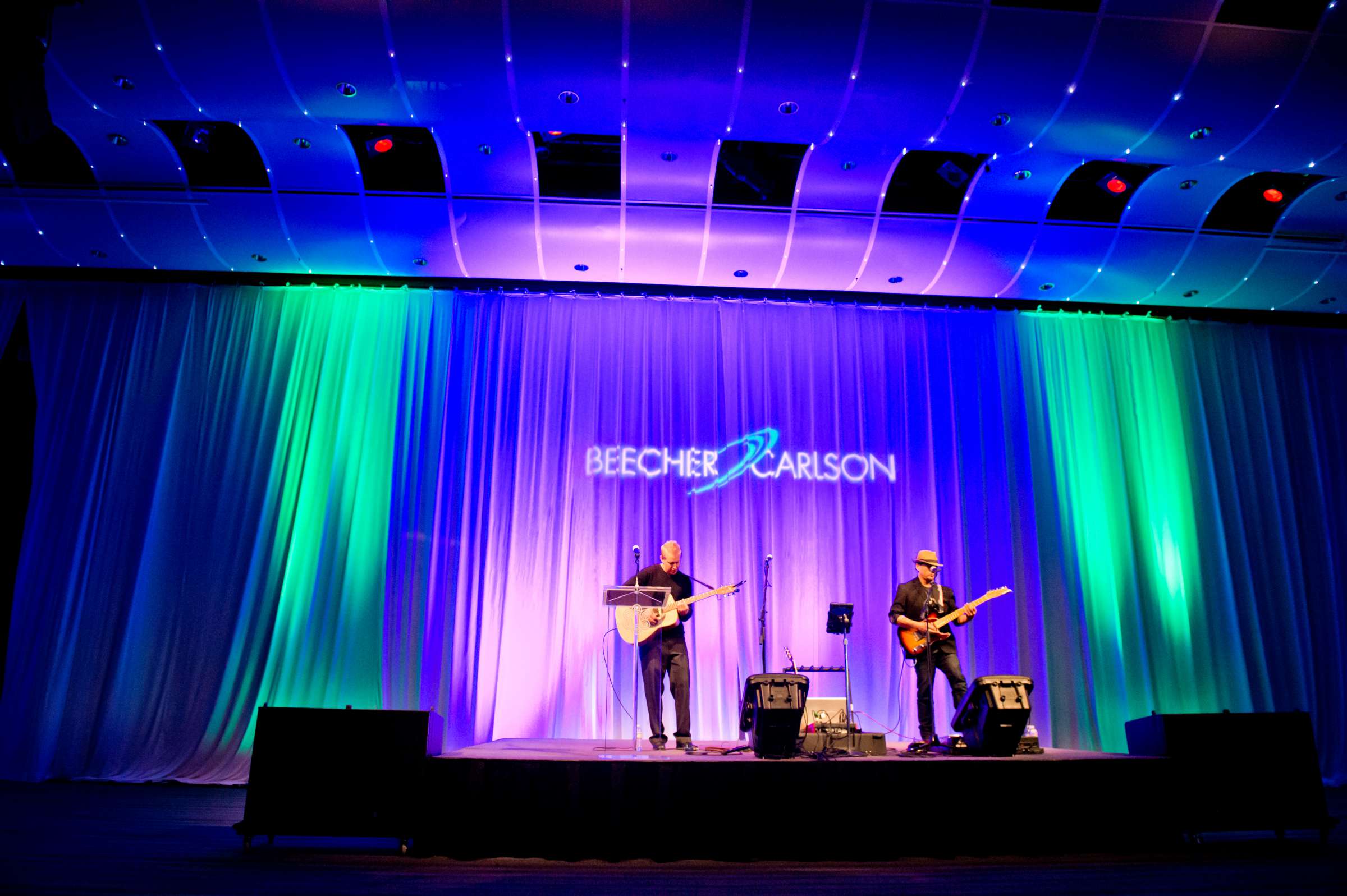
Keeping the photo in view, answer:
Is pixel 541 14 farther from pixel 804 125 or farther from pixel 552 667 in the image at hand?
pixel 552 667

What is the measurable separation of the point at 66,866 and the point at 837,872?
4.06 meters

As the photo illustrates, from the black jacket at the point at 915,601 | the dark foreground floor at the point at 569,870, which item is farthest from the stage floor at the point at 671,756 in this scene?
the black jacket at the point at 915,601

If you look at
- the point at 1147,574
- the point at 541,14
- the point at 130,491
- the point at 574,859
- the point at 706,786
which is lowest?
the point at 574,859

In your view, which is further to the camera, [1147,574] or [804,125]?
[1147,574]

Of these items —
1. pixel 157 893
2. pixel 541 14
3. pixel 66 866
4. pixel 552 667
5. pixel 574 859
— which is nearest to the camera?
pixel 157 893

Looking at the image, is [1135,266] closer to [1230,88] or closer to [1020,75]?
[1230,88]

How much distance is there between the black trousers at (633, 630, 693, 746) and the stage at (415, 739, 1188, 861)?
197cm

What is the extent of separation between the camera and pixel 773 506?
934 centimetres

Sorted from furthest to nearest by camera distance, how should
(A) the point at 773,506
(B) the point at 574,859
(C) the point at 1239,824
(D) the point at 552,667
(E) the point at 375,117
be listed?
(A) the point at 773,506 → (D) the point at 552,667 → (E) the point at 375,117 → (C) the point at 1239,824 → (B) the point at 574,859

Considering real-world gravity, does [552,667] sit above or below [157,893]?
above

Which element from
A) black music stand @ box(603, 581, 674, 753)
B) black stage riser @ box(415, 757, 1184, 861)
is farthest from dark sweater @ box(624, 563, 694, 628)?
black stage riser @ box(415, 757, 1184, 861)

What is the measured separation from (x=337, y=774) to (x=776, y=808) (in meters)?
2.71

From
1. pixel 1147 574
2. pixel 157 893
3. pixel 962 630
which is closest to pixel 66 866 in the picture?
pixel 157 893

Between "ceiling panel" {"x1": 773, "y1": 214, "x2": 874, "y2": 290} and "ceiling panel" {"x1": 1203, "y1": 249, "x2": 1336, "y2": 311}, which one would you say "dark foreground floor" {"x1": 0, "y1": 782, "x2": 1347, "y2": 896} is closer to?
"ceiling panel" {"x1": 773, "y1": 214, "x2": 874, "y2": 290}
